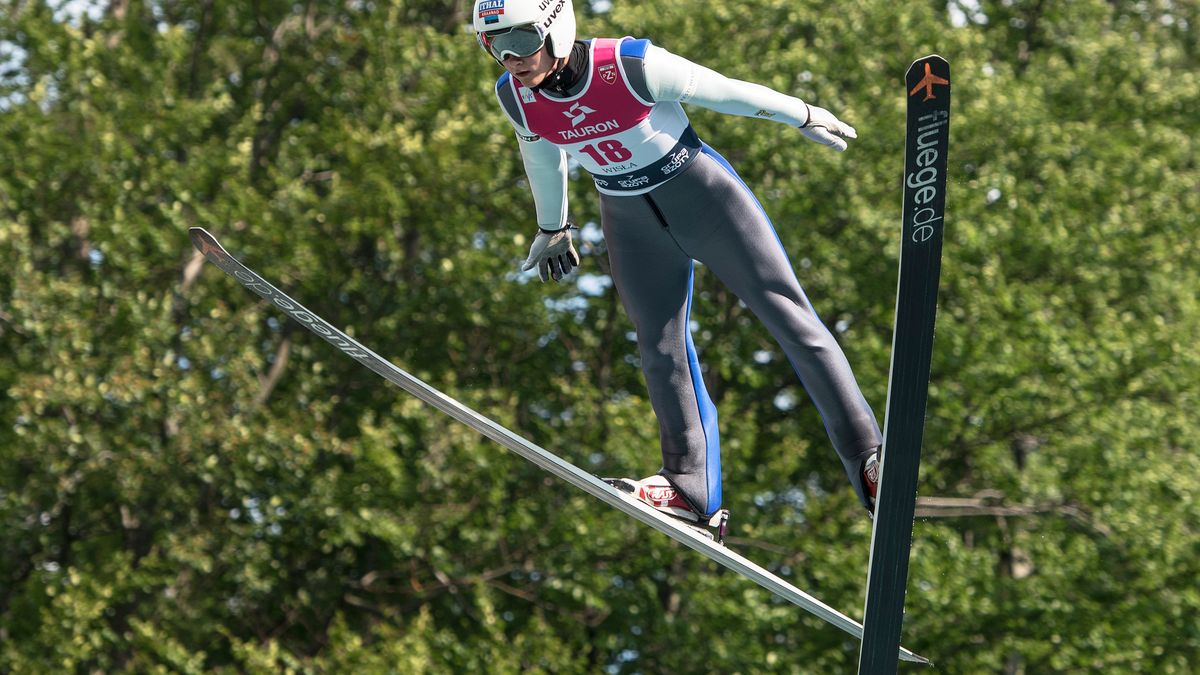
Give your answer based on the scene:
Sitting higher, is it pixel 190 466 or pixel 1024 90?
pixel 1024 90

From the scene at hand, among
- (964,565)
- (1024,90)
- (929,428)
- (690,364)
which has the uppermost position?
(1024,90)

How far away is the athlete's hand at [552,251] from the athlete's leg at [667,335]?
311 mm

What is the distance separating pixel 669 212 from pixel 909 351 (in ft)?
3.27

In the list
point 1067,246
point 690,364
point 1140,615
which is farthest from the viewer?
point 1067,246

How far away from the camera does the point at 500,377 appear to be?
1752 centimetres

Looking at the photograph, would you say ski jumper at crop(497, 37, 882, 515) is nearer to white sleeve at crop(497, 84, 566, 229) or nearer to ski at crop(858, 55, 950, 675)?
white sleeve at crop(497, 84, 566, 229)

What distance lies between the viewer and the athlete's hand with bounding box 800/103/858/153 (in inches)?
193

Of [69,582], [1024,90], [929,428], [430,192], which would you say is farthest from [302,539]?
[1024,90]

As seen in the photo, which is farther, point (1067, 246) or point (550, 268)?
point (1067, 246)

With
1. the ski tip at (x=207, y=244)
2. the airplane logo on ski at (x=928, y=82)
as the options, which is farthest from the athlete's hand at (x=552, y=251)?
the airplane logo on ski at (x=928, y=82)

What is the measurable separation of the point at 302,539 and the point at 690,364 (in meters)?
12.2

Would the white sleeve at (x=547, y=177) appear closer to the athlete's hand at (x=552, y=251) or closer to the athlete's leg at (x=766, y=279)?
the athlete's hand at (x=552, y=251)

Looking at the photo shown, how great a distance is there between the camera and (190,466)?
15.3 m

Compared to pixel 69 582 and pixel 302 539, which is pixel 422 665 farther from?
pixel 69 582
